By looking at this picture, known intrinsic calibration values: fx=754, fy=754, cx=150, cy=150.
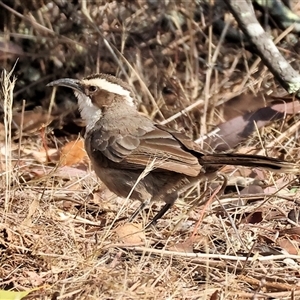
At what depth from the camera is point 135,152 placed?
5051 mm

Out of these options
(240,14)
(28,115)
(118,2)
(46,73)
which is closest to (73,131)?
(28,115)

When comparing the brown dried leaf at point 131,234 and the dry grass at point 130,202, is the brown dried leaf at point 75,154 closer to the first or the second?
the dry grass at point 130,202

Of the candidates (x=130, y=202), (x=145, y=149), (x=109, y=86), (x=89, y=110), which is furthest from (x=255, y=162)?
(x=89, y=110)

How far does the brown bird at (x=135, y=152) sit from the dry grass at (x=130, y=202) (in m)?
0.20

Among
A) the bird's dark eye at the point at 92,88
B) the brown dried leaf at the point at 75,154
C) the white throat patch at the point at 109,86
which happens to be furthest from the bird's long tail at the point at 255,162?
the brown dried leaf at the point at 75,154

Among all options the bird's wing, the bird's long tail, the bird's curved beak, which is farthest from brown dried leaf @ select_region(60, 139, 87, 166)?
the bird's long tail

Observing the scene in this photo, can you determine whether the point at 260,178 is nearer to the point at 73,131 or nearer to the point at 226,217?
the point at 226,217

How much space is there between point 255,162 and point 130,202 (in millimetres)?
1379

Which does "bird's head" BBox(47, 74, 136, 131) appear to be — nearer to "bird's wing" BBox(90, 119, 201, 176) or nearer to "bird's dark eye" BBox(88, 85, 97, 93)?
"bird's dark eye" BBox(88, 85, 97, 93)

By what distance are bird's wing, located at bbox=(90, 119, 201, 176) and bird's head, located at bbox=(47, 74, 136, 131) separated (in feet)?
0.95

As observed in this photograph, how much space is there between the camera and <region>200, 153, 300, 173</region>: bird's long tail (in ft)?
14.4

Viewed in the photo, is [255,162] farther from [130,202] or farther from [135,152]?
[130,202]

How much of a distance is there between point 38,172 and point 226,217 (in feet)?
5.53

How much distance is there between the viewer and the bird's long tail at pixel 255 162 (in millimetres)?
4387
